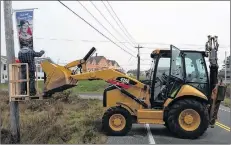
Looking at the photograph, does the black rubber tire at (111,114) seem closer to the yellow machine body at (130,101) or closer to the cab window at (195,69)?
the yellow machine body at (130,101)

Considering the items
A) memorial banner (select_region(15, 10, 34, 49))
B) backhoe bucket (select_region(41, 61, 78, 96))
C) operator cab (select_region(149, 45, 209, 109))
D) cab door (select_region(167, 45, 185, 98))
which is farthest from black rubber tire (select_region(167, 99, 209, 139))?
memorial banner (select_region(15, 10, 34, 49))

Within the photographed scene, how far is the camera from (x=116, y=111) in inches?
505

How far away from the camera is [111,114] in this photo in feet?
41.9

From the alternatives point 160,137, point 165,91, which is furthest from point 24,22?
point 160,137

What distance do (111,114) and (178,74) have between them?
2753 mm

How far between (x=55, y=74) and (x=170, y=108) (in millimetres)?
4130

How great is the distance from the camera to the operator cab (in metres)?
13.1

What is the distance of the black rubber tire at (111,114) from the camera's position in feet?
41.5

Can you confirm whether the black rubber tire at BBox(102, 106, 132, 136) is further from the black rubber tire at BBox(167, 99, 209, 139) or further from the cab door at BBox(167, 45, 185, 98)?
the cab door at BBox(167, 45, 185, 98)

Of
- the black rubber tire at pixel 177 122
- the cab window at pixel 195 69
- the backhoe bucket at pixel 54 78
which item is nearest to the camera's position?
the black rubber tire at pixel 177 122

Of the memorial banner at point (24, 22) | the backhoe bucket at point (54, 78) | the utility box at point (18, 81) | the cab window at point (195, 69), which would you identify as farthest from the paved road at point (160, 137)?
the memorial banner at point (24, 22)

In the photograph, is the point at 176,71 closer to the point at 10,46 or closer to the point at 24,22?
the point at 24,22

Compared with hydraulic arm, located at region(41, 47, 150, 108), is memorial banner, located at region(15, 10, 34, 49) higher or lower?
higher

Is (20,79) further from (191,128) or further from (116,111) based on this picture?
(191,128)
